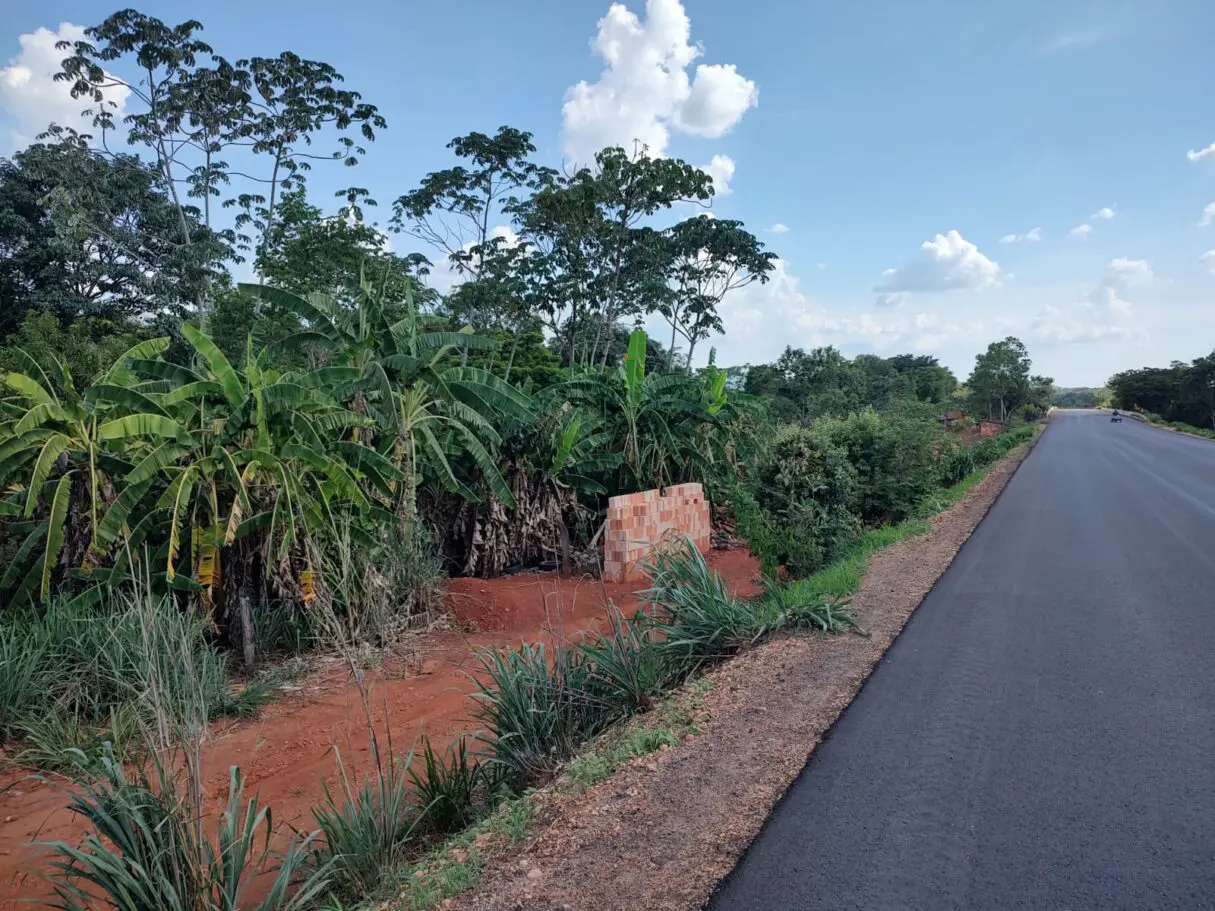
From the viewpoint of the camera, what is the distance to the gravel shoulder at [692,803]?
328cm

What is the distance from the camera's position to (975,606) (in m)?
7.61

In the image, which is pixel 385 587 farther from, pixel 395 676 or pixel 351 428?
pixel 351 428

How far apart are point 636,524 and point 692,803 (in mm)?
8437

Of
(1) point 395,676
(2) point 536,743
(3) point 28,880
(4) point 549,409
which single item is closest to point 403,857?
(2) point 536,743

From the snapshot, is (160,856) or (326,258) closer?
(160,856)

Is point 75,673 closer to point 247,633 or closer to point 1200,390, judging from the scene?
point 247,633

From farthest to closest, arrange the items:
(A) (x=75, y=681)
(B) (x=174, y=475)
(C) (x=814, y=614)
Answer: (B) (x=174, y=475), (C) (x=814, y=614), (A) (x=75, y=681)

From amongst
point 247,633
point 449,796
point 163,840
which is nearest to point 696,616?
point 449,796

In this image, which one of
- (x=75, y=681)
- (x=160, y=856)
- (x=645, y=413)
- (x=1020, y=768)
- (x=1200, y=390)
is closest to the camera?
(x=160, y=856)

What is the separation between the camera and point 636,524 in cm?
1235

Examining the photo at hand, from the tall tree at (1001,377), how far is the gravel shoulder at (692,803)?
61709mm

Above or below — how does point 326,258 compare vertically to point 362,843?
above

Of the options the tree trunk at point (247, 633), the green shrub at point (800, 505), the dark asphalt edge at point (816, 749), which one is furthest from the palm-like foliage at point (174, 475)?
the green shrub at point (800, 505)

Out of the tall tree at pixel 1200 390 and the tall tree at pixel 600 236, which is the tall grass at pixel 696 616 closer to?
the tall tree at pixel 600 236
